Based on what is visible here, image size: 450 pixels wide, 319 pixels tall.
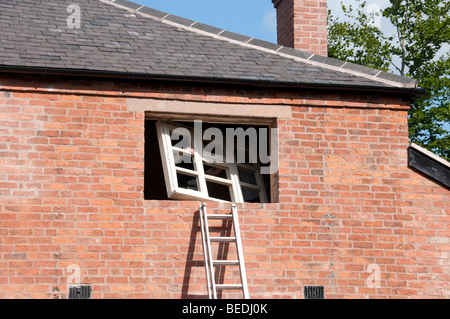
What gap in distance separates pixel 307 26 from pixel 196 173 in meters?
3.23

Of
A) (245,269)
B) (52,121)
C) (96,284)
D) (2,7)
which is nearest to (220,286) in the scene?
(245,269)

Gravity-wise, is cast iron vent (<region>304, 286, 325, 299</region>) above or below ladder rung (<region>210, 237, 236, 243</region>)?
below

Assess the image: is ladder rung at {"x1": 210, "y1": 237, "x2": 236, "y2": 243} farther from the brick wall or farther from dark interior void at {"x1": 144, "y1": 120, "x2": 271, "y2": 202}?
dark interior void at {"x1": 144, "y1": 120, "x2": 271, "y2": 202}

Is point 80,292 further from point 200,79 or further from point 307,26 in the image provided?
point 307,26

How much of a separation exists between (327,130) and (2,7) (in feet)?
16.4

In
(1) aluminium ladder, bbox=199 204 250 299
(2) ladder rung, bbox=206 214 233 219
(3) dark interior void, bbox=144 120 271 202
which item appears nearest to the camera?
(1) aluminium ladder, bbox=199 204 250 299

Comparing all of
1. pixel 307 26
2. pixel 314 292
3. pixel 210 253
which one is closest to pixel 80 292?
pixel 210 253

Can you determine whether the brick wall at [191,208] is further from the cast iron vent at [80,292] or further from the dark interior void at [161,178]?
the dark interior void at [161,178]

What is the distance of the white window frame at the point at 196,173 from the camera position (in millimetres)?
9773

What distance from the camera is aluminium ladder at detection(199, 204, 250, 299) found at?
28.9 ft

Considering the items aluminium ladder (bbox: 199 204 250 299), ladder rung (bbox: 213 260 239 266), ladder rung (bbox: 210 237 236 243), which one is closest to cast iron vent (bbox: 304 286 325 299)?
aluminium ladder (bbox: 199 204 250 299)

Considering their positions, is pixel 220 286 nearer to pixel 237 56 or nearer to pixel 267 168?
pixel 267 168

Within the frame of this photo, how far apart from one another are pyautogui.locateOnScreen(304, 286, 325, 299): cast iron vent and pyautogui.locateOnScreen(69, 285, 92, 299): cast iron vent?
2667mm

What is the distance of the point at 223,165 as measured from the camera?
10.4 m
